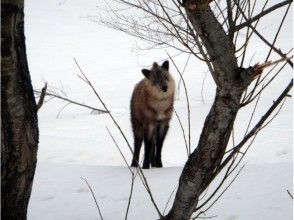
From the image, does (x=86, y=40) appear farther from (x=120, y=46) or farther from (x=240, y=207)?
(x=240, y=207)

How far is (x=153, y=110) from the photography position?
20.2 ft

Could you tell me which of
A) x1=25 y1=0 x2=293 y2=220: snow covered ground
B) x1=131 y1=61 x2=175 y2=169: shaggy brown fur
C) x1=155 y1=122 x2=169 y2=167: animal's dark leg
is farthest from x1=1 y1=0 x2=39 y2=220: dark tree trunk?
x1=155 y1=122 x2=169 y2=167: animal's dark leg

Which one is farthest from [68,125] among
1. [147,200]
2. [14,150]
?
[14,150]

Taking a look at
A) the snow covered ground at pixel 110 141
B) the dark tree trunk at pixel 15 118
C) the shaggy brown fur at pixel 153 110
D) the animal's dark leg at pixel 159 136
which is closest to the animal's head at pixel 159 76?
the shaggy brown fur at pixel 153 110

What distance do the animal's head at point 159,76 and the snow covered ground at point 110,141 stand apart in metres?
1.08

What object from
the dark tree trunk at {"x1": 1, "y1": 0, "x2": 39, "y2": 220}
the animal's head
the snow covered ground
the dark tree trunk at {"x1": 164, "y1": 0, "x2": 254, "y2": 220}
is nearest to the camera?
the dark tree trunk at {"x1": 164, "y1": 0, "x2": 254, "y2": 220}

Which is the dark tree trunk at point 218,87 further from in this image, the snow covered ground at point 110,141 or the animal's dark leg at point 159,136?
the animal's dark leg at point 159,136

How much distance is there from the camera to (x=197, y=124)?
1025 cm

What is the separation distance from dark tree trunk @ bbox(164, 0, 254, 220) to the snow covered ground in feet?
4.68

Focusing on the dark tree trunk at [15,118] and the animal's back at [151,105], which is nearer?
the dark tree trunk at [15,118]

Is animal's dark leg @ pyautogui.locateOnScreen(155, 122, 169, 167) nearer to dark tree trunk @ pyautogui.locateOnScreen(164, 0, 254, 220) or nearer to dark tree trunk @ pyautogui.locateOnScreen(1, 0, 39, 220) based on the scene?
dark tree trunk @ pyautogui.locateOnScreen(1, 0, 39, 220)

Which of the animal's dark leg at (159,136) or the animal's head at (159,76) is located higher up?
the animal's head at (159,76)

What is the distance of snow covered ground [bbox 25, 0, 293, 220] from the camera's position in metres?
3.56

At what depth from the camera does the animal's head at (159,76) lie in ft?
20.1
